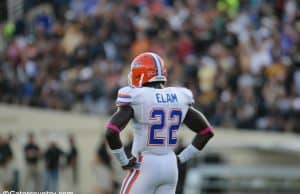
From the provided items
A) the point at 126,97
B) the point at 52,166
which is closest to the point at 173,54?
the point at 52,166

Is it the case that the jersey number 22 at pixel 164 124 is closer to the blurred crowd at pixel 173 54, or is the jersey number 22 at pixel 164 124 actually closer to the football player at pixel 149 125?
the football player at pixel 149 125

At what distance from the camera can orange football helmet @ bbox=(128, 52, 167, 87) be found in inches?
279

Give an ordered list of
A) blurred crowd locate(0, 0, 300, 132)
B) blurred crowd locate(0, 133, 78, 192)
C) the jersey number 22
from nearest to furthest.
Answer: the jersey number 22
blurred crowd locate(0, 0, 300, 132)
blurred crowd locate(0, 133, 78, 192)

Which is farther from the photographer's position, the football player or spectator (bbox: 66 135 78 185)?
spectator (bbox: 66 135 78 185)

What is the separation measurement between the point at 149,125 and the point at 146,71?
1.26 ft

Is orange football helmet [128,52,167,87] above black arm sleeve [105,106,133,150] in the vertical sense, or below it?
above

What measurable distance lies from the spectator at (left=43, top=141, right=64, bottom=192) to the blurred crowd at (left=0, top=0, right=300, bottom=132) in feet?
4.25

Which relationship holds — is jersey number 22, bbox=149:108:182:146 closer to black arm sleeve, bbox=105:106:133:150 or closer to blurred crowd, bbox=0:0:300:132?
black arm sleeve, bbox=105:106:133:150

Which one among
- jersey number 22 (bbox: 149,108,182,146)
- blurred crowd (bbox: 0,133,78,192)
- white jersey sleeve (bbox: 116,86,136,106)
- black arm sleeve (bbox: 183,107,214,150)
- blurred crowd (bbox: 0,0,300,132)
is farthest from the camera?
blurred crowd (bbox: 0,133,78,192)

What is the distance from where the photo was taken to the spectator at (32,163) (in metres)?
16.2

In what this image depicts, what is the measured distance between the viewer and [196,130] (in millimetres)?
7383

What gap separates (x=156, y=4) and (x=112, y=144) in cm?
1192

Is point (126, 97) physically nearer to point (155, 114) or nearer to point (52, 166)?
point (155, 114)

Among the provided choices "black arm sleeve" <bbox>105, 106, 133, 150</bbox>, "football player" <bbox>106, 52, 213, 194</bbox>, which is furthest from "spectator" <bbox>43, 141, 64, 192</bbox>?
"black arm sleeve" <bbox>105, 106, 133, 150</bbox>
